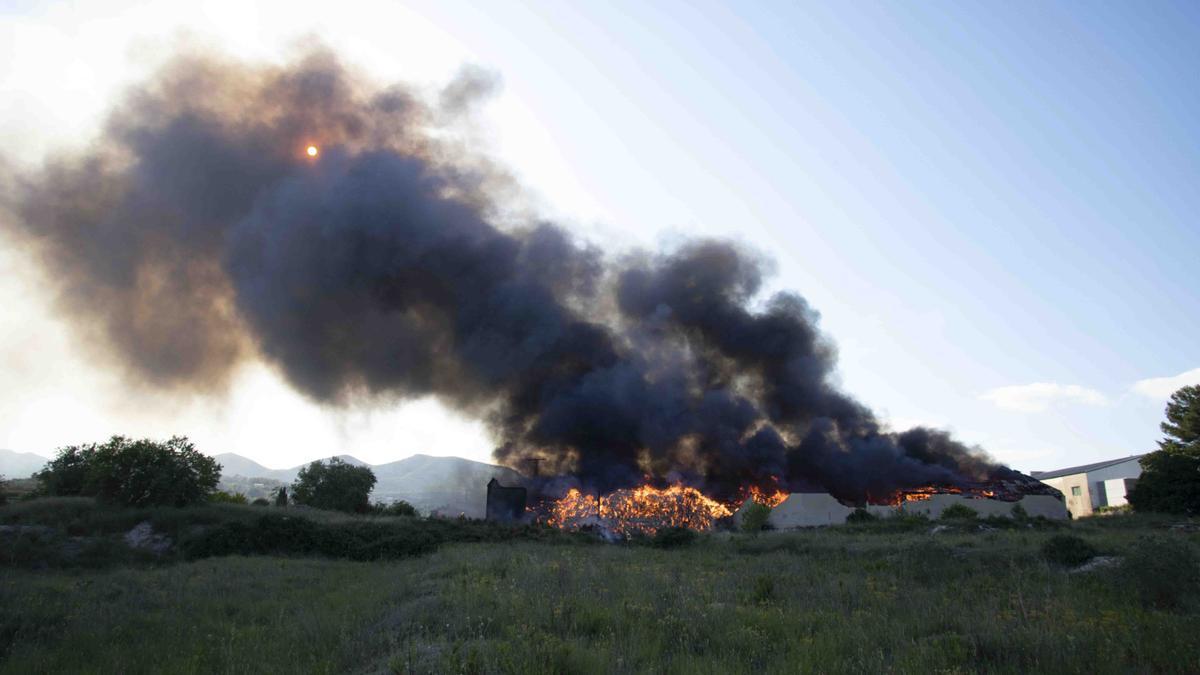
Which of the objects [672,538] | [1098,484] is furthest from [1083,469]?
[672,538]

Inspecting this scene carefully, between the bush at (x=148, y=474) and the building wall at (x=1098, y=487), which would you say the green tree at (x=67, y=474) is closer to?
the bush at (x=148, y=474)

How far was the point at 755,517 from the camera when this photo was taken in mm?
51844

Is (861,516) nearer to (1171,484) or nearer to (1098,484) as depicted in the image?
(1171,484)

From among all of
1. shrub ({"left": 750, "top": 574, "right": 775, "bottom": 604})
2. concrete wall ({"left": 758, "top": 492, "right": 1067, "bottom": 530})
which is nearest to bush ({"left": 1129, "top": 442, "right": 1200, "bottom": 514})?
concrete wall ({"left": 758, "top": 492, "right": 1067, "bottom": 530})

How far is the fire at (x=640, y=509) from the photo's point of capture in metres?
56.6

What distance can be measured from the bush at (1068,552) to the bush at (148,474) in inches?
1666

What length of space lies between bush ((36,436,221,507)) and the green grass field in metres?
20.0

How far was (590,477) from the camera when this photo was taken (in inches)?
2357

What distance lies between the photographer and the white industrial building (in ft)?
255

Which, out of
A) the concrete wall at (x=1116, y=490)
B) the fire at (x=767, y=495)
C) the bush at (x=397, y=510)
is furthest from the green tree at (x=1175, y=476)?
the bush at (x=397, y=510)

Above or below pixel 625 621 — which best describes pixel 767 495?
above

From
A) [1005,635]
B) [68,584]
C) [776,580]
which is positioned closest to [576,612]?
[1005,635]

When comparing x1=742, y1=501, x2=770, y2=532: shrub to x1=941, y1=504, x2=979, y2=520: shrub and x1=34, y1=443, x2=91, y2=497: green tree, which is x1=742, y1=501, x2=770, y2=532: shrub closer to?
x1=941, y1=504, x2=979, y2=520: shrub

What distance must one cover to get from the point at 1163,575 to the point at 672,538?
25.6 metres
